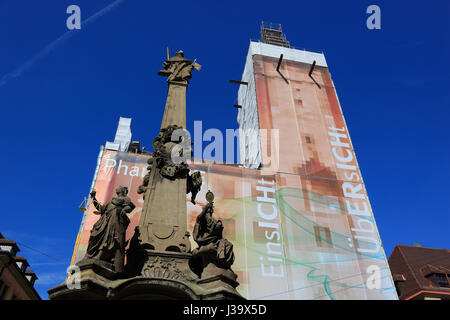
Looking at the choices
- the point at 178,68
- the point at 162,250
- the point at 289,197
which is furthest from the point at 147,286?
the point at 289,197

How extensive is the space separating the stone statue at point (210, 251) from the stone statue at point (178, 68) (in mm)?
4964

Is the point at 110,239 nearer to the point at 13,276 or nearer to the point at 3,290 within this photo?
the point at 3,290

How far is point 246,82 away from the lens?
29.1 metres

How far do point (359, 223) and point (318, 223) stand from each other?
2.65 m

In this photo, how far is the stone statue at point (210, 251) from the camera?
6.73m

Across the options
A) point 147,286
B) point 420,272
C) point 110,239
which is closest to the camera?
point 147,286

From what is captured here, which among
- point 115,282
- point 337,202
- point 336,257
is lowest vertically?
point 115,282

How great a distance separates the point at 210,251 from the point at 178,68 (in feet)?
21.3

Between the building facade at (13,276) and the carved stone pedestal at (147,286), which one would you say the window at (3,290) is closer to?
the building facade at (13,276)

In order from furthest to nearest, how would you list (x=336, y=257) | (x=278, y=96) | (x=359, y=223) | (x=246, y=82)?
(x=246, y=82), (x=278, y=96), (x=359, y=223), (x=336, y=257)

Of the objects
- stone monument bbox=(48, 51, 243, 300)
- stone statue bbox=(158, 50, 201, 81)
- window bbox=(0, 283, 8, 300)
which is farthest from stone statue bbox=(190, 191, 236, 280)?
window bbox=(0, 283, 8, 300)

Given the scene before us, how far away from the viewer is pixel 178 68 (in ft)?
36.9
